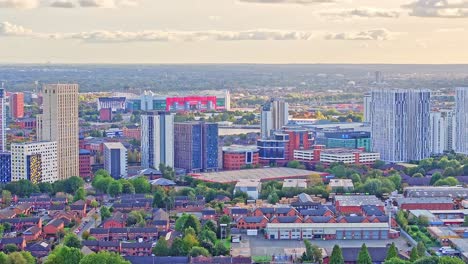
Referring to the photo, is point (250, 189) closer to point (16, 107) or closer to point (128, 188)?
point (128, 188)

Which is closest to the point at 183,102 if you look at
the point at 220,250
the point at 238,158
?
the point at 238,158

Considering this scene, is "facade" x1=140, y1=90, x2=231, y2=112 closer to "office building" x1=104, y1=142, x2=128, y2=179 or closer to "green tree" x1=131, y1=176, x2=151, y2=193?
"office building" x1=104, y1=142, x2=128, y2=179

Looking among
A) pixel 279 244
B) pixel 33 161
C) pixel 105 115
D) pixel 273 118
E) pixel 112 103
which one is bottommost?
pixel 279 244

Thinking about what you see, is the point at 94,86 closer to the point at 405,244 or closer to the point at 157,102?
the point at 157,102

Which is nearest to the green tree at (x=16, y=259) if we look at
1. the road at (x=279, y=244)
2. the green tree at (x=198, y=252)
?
the green tree at (x=198, y=252)

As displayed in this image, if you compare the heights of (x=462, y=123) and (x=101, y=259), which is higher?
(x=462, y=123)

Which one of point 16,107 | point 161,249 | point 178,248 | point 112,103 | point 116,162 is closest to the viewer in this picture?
point 178,248

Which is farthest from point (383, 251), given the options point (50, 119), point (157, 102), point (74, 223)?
point (157, 102)

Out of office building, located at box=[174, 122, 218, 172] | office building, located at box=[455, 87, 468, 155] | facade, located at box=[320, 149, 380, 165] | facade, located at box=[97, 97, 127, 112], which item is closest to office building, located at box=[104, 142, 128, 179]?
office building, located at box=[174, 122, 218, 172]
